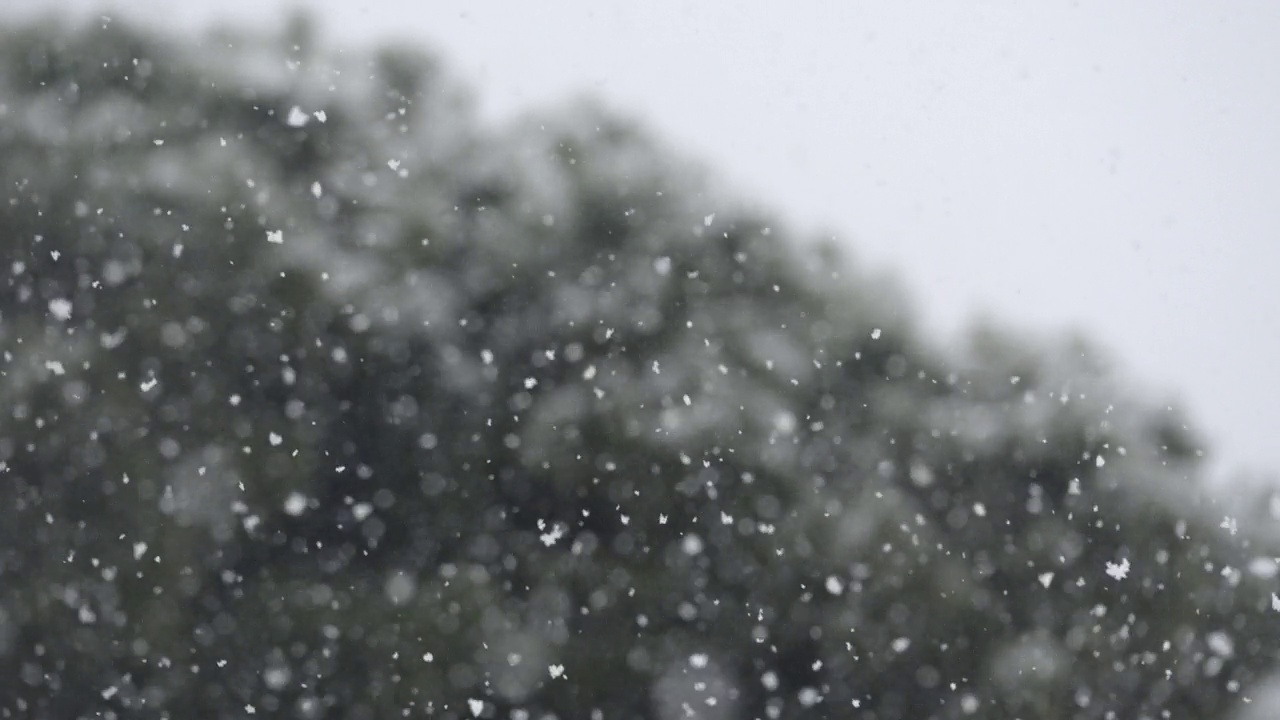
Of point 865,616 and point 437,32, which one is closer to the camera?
point 865,616

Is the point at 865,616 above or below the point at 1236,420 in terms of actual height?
below

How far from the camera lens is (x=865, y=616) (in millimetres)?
1890

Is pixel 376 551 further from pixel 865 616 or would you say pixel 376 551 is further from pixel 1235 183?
pixel 1235 183

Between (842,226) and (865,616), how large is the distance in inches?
30.2

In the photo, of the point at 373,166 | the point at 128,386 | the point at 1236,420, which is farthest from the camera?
the point at 373,166

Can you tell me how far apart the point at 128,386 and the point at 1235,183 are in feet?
7.48

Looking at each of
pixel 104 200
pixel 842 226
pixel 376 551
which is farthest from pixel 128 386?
pixel 842 226

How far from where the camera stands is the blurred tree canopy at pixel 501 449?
1.86m

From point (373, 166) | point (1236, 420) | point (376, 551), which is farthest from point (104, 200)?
point (1236, 420)

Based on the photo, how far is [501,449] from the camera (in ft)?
6.52

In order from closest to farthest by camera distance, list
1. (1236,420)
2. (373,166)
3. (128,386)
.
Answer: (1236,420) → (128,386) → (373,166)

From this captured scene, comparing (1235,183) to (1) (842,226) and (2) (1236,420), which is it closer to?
(2) (1236,420)

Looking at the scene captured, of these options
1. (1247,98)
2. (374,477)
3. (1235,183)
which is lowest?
(374,477)

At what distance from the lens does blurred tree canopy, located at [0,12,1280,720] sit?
1855 millimetres
